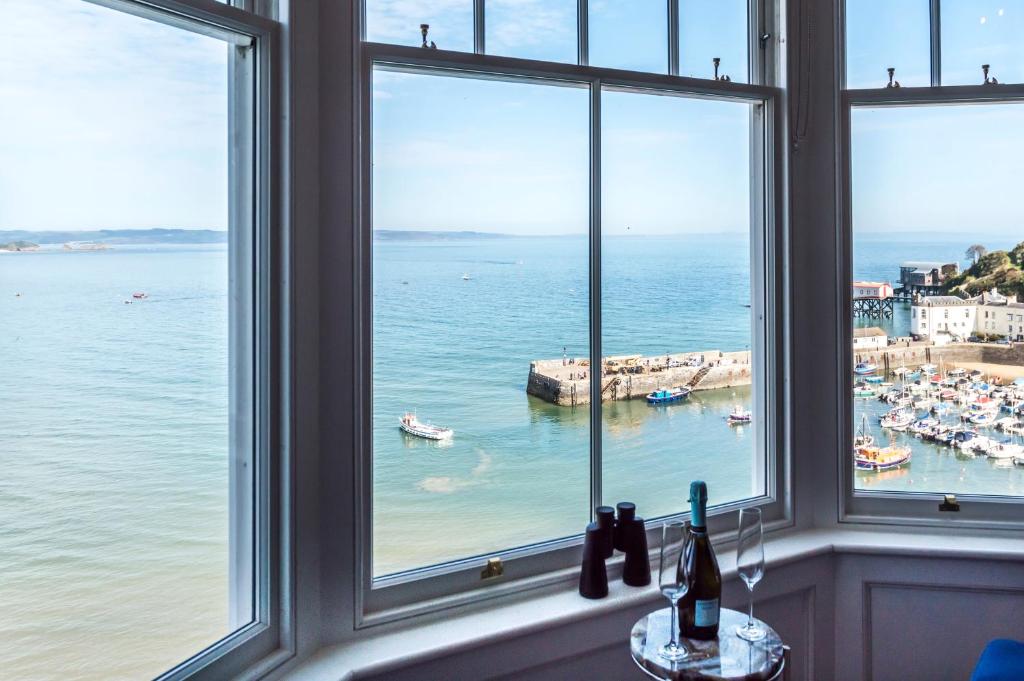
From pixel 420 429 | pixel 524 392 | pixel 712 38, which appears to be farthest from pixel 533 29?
pixel 420 429

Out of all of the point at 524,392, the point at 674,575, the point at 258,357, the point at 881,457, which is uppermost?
the point at 258,357

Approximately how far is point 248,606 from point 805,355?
71.1 inches

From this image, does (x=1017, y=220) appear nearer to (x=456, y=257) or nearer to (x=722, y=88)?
(x=722, y=88)

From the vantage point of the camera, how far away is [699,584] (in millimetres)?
1698

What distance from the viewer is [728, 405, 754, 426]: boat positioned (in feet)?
7.78

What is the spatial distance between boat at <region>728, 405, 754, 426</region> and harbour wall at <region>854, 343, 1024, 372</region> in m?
0.39

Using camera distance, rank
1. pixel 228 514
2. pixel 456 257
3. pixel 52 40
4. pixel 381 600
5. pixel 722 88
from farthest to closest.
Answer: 1. pixel 722 88
2. pixel 456 257
3. pixel 381 600
4. pixel 228 514
5. pixel 52 40

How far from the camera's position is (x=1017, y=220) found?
233 cm

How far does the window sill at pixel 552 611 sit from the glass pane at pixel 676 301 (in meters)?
0.25

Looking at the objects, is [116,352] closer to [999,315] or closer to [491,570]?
[491,570]

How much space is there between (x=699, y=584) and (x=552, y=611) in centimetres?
40

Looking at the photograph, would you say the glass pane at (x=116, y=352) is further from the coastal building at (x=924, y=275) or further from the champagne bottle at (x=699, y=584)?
the coastal building at (x=924, y=275)

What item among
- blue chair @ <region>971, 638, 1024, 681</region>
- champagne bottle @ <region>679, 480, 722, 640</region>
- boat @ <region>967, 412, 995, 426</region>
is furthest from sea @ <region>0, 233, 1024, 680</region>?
blue chair @ <region>971, 638, 1024, 681</region>

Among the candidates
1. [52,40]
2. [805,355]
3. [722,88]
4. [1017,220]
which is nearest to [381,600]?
[52,40]
